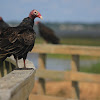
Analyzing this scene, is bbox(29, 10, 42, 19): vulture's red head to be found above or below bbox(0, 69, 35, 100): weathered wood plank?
above

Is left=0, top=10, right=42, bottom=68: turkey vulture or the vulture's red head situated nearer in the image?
left=0, top=10, right=42, bottom=68: turkey vulture

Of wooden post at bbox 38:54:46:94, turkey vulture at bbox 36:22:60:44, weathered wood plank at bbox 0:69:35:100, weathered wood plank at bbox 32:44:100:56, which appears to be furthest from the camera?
turkey vulture at bbox 36:22:60:44

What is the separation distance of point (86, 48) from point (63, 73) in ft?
1.84

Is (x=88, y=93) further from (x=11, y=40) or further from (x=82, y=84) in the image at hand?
(x=11, y=40)

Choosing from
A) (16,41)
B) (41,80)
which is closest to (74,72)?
(41,80)

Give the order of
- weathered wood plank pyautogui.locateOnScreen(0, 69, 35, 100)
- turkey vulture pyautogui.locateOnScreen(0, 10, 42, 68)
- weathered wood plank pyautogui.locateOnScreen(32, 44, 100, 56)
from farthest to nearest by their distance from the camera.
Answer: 1. weathered wood plank pyautogui.locateOnScreen(32, 44, 100, 56)
2. turkey vulture pyautogui.locateOnScreen(0, 10, 42, 68)
3. weathered wood plank pyautogui.locateOnScreen(0, 69, 35, 100)

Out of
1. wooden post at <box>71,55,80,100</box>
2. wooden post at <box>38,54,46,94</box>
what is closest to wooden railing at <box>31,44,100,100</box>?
wooden post at <box>71,55,80,100</box>

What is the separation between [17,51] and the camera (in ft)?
9.36

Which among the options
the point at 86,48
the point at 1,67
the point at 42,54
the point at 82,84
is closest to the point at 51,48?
the point at 42,54

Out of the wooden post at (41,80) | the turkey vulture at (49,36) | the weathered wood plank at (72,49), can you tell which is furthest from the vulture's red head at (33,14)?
the turkey vulture at (49,36)

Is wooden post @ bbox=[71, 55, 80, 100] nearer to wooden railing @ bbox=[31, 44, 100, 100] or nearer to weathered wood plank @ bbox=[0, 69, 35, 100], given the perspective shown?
wooden railing @ bbox=[31, 44, 100, 100]

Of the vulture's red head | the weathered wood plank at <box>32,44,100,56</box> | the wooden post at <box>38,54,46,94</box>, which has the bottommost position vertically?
the wooden post at <box>38,54,46,94</box>

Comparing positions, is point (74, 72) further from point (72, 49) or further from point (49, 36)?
point (49, 36)

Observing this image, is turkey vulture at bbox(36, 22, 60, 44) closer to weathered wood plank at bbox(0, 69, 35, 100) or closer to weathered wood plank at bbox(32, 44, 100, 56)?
weathered wood plank at bbox(32, 44, 100, 56)
